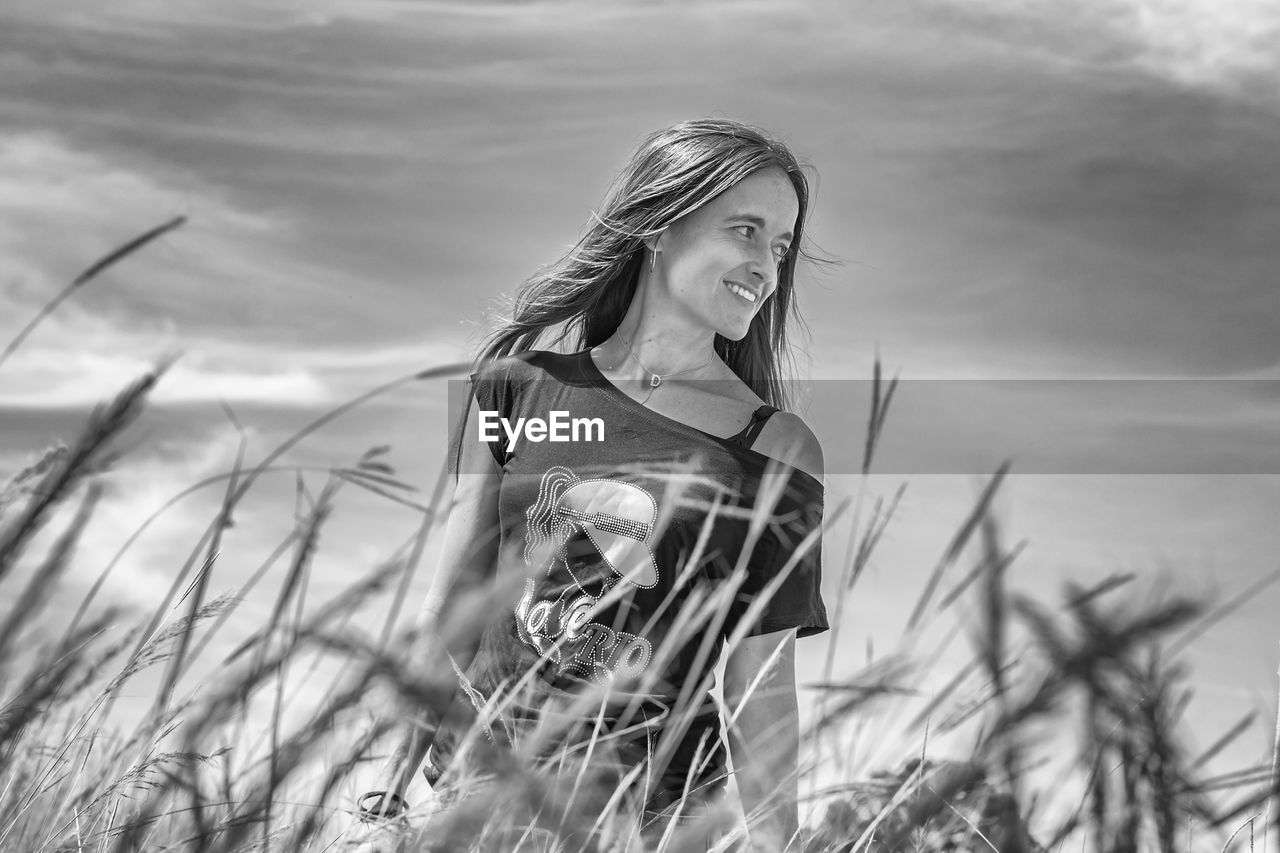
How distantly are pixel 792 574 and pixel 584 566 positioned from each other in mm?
439

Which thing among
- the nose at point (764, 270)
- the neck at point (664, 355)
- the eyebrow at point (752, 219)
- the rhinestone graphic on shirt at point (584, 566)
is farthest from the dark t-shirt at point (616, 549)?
the eyebrow at point (752, 219)

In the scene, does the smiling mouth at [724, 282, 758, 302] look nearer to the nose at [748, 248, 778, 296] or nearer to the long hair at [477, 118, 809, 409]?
the nose at [748, 248, 778, 296]

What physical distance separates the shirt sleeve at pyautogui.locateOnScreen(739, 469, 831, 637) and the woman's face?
0.57 m

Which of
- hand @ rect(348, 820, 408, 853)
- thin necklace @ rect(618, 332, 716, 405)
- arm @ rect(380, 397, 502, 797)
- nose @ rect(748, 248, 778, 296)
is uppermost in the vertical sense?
nose @ rect(748, 248, 778, 296)

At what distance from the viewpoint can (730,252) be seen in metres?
3.01

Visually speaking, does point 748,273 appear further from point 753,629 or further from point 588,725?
point 588,725

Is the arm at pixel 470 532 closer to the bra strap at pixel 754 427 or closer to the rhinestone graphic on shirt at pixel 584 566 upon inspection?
the rhinestone graphic on shirt at pixel 584 566

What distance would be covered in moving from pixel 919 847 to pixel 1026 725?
31.0 inches

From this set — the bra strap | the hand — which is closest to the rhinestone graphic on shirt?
the bra strap

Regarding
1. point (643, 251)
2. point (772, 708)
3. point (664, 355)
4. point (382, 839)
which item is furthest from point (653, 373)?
point (382, 839)

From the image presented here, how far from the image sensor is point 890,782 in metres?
1.20

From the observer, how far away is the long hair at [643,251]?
124 inches

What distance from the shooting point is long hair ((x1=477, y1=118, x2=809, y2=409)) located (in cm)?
314

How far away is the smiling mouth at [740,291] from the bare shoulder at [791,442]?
30cm
